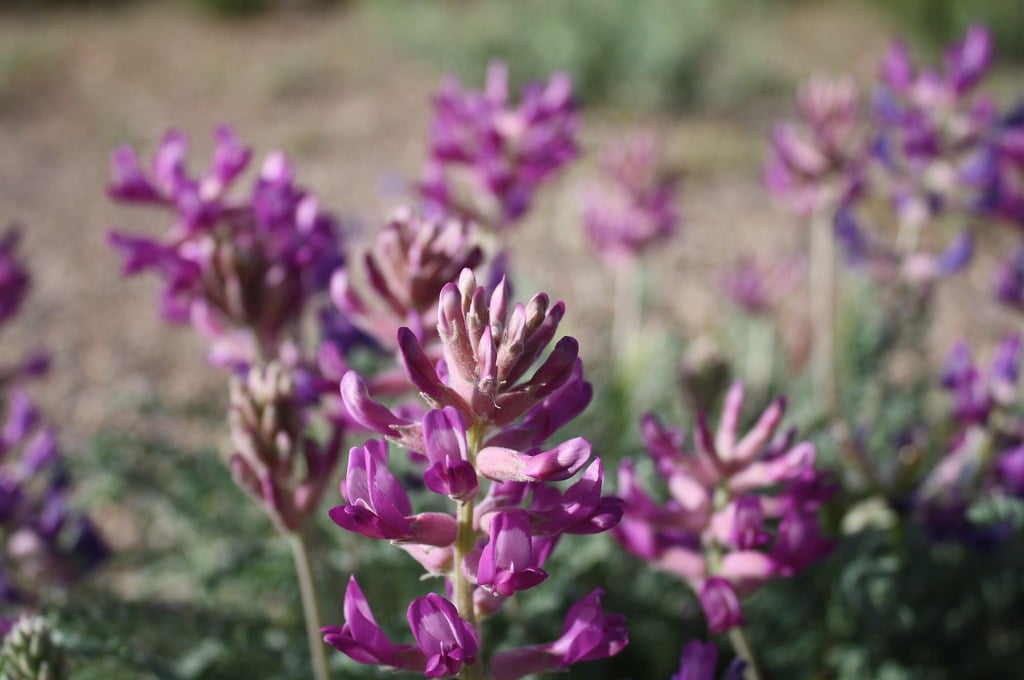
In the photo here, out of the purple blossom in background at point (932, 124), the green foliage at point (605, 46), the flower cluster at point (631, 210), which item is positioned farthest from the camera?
the green foliage at point (605, 46)

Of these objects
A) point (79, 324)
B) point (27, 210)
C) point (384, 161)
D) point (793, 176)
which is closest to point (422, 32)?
point (384, 161)

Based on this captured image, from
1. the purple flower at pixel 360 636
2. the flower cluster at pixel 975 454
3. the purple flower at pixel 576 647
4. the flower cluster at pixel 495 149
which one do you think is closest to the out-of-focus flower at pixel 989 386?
the flower cluster at pixel 975 454

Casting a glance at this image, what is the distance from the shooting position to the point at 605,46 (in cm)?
925

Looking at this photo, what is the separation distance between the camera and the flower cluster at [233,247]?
1975 mm

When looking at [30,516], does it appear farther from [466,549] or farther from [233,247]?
[466,549]

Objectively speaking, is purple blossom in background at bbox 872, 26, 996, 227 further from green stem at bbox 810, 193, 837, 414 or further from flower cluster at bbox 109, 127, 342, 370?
flower cluster at bbox 109, 127, 342, 370

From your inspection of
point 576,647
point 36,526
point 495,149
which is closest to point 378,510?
point 576,647

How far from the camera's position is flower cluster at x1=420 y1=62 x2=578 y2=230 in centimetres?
261

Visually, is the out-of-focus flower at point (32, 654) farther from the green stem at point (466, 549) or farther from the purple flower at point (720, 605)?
the purple flower at point (720, 605)

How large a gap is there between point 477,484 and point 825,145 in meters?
2.25

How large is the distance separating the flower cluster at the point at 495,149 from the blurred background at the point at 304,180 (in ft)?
0.49

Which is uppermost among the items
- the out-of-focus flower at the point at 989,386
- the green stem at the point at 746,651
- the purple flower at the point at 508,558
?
the out-of-focus flower at the point at 989,386

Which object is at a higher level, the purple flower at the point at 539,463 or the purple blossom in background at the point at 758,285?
the purple blossom in background at the point at 758,285

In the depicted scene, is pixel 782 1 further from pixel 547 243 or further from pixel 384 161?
pixel 547 243
